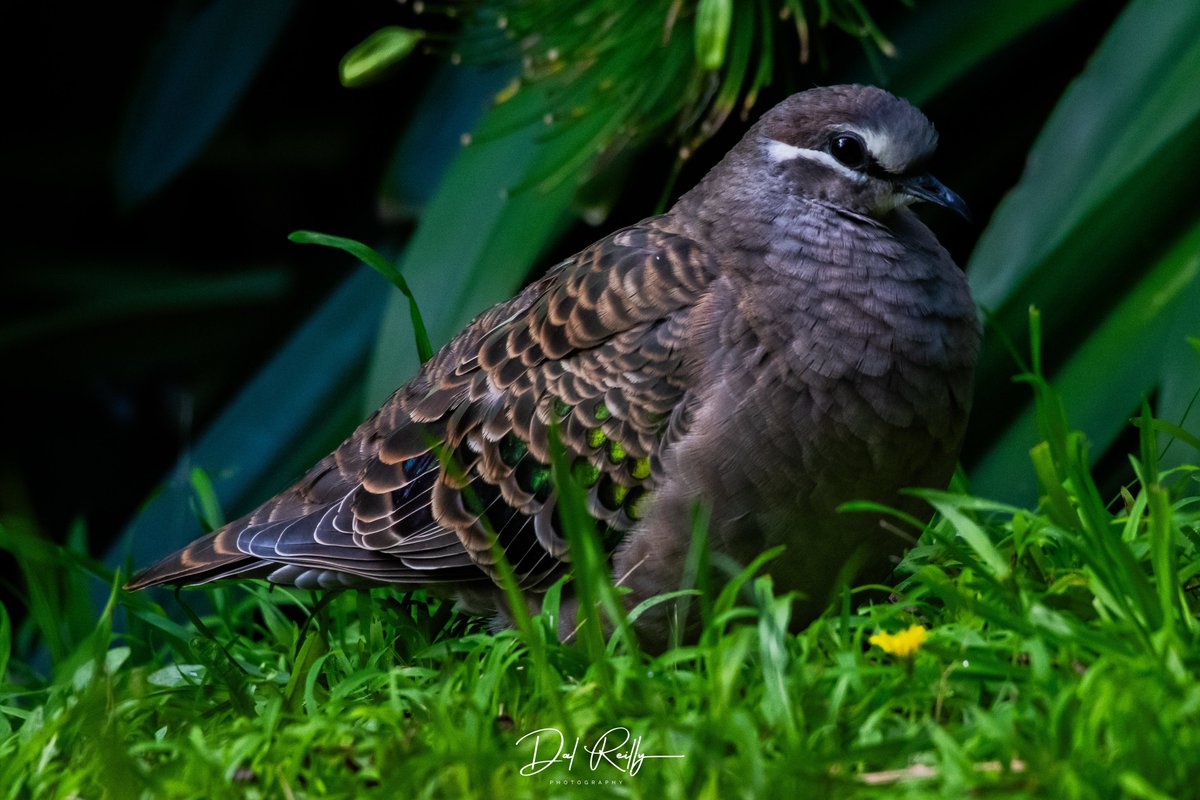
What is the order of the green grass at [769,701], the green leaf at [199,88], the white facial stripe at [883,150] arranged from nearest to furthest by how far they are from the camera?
the green grass at [769,701], the white facial stripe at [883,150], the green leaf at [199,88]

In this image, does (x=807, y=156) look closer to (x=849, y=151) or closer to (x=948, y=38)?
(x=849, y=151)

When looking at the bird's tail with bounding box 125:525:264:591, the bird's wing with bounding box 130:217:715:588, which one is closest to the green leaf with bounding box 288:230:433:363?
the bird's wing with bounding box 130:217:715:588

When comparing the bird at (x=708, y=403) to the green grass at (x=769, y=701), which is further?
the bird at (x=708, y=403)

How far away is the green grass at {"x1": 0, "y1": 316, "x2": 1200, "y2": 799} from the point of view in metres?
1.46

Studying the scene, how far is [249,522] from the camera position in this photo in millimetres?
2453

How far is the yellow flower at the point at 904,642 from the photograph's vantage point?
1694 mm

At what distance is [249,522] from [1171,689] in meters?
1.55

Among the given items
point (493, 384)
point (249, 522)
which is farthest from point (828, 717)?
point (249, 522)

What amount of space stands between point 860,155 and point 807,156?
0.09 m

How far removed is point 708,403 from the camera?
211 cm

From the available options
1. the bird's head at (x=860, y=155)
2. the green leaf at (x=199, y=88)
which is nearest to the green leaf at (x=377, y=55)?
the green leaf at (x=199, y=88)

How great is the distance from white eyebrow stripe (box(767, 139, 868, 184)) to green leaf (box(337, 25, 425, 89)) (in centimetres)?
88

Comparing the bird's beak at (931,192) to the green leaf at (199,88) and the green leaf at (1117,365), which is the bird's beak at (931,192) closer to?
the green leaf at (1117,365)

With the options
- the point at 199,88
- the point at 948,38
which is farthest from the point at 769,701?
the point at 199,88
